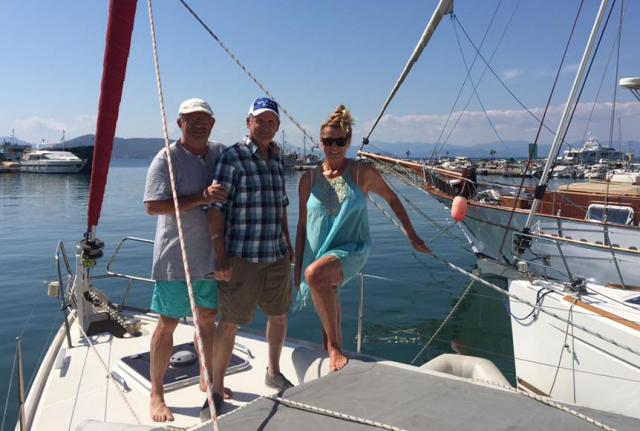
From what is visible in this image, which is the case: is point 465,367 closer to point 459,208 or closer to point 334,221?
point 334,221

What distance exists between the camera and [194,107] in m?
3.12

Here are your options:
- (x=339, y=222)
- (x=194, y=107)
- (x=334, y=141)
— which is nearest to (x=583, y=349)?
(x=339, y=222)

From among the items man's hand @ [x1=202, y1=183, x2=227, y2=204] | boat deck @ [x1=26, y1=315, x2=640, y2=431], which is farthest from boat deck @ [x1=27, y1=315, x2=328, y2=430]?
man's hand @ [x1=202, y1=183, x2=227, y2=204]

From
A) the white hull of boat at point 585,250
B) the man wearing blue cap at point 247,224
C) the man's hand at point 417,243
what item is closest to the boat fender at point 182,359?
the man wearing blue cap at point 247,224

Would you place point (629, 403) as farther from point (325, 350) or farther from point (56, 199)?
point (56, 199)

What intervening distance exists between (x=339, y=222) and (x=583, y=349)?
3008 millimetres

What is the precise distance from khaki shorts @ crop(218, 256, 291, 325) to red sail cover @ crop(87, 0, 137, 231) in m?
1.77

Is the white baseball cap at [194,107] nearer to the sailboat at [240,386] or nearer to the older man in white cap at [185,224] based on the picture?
the older man in white cap at [185,224]

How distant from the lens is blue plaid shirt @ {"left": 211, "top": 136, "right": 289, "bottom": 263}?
122 inches

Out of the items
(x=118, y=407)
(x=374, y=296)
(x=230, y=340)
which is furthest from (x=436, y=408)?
(x=374, y=296)

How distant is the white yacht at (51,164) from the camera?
70.6m

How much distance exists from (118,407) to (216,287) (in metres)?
1.24

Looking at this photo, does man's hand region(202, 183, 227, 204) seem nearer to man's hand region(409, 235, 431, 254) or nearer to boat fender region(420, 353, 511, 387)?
man's hand region(409, 235, 431, 254)

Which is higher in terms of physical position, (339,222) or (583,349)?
(339,222)
